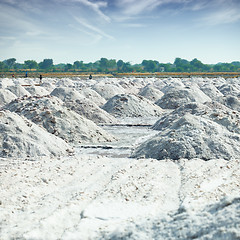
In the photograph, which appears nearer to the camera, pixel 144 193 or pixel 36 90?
pixel 144 193

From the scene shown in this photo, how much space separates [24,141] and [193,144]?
11.8ft

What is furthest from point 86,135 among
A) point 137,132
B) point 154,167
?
point 154,167

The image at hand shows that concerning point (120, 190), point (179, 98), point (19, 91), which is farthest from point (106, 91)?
point (120, 190)

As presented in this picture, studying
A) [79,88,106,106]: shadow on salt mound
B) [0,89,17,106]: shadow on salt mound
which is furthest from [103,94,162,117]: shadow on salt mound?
[0,89,17,106]: shadow on salt mound

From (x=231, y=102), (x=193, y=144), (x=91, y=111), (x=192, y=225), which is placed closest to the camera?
(x=192, y=225)

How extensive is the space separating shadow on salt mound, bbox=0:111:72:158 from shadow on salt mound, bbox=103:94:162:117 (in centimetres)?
658

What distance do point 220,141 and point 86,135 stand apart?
3.58m

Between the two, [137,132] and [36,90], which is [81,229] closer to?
[137,132]

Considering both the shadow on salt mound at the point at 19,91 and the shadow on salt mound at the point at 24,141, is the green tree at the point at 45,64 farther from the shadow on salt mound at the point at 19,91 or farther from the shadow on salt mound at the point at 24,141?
the shadow on salt mound at the point at 24,141

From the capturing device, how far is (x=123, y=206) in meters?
3.92

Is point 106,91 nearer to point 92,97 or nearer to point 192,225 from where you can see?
point 92,97

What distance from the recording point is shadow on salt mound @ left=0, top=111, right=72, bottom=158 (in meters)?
6.81

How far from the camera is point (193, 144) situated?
6852 millimetres

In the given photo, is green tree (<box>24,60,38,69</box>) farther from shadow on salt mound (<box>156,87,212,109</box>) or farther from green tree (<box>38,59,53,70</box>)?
shadow on salt mound (<box>156,87,212,109</box>)
